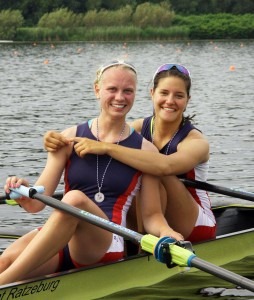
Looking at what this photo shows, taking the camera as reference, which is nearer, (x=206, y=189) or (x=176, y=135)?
(x=176, y=135)

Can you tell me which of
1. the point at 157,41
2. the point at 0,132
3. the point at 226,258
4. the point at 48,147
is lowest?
the point at 157,41

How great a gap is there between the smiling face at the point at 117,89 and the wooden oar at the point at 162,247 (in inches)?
34.0

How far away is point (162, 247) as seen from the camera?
20.3ft

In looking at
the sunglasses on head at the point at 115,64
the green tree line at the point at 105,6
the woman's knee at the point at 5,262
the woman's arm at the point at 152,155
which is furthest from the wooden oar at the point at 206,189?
the green tree line at the point at 105,6

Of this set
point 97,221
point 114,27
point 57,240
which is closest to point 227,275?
point 97,221

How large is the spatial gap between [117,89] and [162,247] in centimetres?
133

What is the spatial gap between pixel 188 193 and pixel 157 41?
2806 inches

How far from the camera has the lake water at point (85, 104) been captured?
15438 mm

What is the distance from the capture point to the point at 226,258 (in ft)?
27.1

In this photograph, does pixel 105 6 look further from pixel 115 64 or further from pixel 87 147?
pixel 87 147

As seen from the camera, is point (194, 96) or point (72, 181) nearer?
point (72, 181)

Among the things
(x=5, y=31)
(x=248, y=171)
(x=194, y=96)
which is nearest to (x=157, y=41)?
(x=5, y=31)

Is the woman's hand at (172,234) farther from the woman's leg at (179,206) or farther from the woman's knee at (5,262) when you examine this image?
the woman's knee at (5,262)

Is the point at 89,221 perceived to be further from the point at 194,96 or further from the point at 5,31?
the point at 5,31
